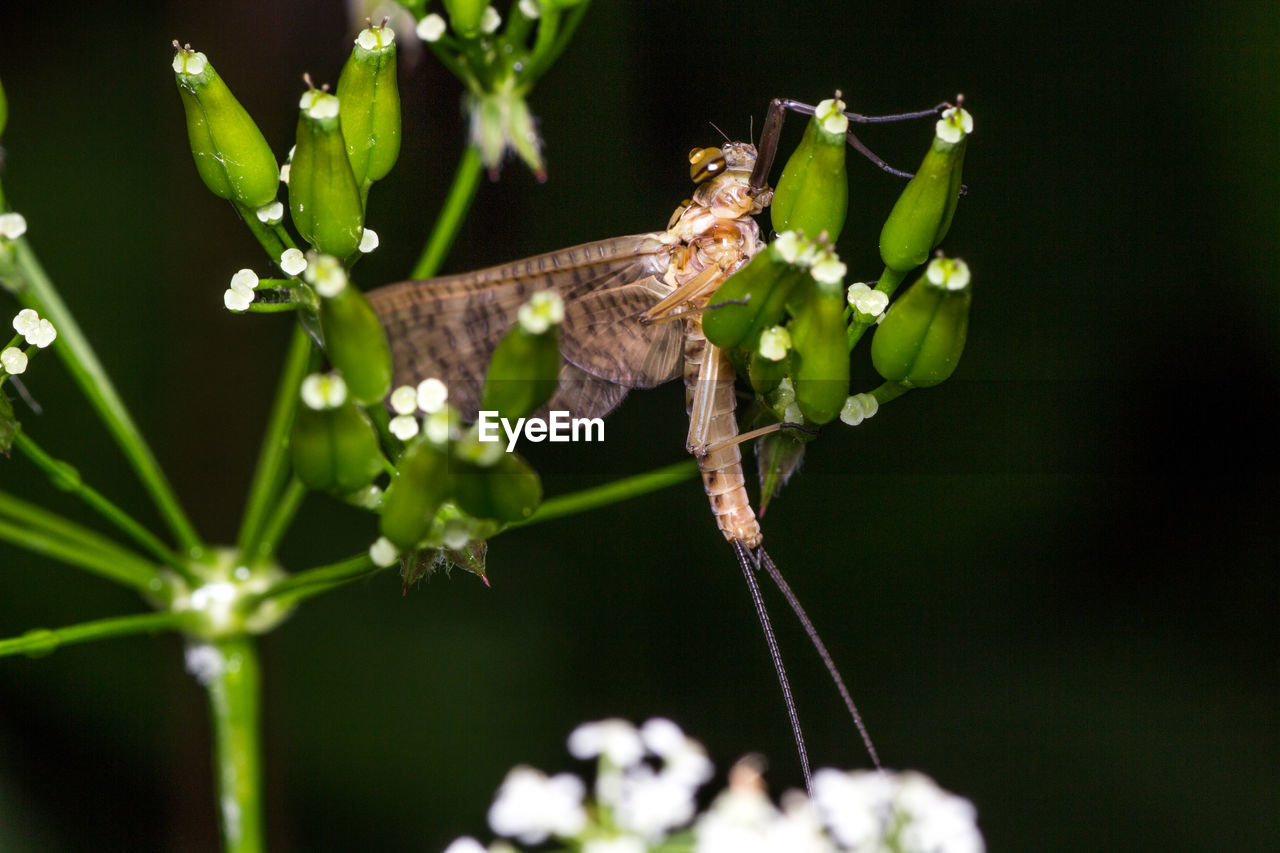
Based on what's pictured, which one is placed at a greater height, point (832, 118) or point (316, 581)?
point (832, 118)

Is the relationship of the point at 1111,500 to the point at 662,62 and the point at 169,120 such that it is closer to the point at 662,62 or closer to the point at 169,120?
the point at 662,62

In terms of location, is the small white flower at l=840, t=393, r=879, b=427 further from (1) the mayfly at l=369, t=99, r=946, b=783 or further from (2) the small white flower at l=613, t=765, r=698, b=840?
(2) the small white flower at l=613, t=765, r=698, b=840

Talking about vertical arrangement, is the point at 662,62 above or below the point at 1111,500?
above

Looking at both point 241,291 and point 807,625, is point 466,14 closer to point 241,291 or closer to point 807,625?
point 241,291

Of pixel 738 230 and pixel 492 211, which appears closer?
pixel 738 230

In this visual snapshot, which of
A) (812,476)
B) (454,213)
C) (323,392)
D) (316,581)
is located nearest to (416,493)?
(323,392)

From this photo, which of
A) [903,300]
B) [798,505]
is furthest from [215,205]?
[903,300]
